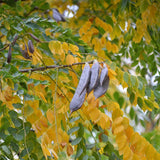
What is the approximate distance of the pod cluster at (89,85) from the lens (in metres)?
1.01

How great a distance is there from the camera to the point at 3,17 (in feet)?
5.19

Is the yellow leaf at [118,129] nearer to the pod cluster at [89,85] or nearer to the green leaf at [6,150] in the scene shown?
the pod cluster at [89,85]

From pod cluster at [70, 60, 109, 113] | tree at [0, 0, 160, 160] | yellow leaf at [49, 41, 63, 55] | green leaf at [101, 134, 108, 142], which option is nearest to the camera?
pod cluster at [70, 60, 109, 113]

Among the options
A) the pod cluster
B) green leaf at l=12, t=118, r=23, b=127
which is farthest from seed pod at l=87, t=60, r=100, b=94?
green leaf at l=12, t=118, r=23, b=127

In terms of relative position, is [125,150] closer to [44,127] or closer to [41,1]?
[44,127]

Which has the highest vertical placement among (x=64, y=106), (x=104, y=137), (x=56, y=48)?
(x=56, y=48)

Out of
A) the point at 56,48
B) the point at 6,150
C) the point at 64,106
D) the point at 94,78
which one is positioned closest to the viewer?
the point at 94,78


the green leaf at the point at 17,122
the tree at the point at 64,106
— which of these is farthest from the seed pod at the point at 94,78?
the green leaf at the point at 17,122

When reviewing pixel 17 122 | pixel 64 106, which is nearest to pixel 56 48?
pixel 64 106

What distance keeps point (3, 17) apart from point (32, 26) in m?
0.17

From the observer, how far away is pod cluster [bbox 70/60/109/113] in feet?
3.31

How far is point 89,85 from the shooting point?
1024mm

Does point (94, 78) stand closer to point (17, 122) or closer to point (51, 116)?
point (51, 116)

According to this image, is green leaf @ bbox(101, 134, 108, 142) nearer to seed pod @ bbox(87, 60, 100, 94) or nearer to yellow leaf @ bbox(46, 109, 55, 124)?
yellow leaf @ bbox(46, 109, 55, 124)
